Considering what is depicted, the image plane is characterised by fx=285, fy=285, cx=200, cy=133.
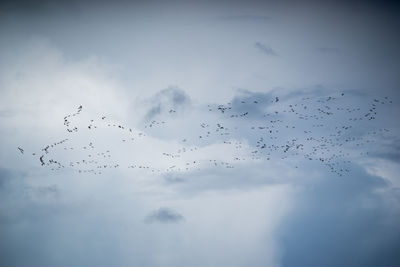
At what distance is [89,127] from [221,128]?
69.7 ft

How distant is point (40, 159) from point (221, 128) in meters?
30.5

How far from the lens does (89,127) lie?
150ft

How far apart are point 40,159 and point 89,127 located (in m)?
10.4

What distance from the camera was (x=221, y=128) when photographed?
153 ft

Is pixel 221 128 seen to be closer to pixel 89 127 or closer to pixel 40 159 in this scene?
pixel 89 127

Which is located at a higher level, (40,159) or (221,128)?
(221,128)

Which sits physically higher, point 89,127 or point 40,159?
point 89,127

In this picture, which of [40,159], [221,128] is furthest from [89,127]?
[221,128]

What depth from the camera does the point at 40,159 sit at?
47.3m
